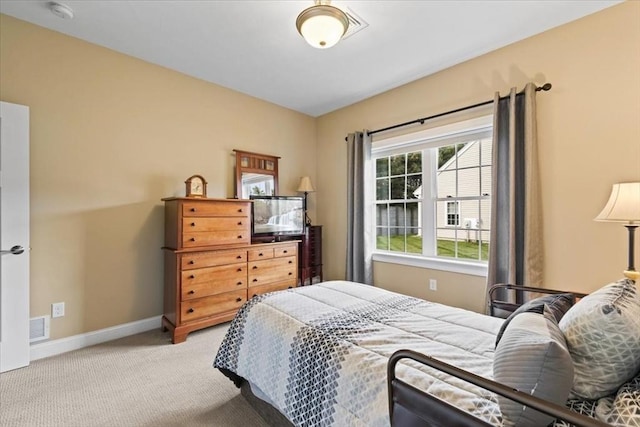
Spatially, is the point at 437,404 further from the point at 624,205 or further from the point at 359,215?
the point at 359,215

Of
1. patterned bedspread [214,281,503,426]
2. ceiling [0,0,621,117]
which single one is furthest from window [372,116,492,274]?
patterned bedspread [214,281,503,426]

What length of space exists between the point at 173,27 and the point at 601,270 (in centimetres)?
404

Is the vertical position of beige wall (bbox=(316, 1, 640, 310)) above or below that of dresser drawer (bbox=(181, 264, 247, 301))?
above

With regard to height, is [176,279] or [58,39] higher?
[58,39]

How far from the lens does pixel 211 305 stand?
297 centimetres

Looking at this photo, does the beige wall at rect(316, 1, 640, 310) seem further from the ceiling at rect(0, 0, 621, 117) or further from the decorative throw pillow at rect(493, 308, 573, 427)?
the decorative throw pillow at rect(493, 308, 573, 427)

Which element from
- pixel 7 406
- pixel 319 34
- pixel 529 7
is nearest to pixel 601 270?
pixel 529 7

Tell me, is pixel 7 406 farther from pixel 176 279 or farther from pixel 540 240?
pixel 540 240

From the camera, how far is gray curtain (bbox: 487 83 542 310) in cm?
254

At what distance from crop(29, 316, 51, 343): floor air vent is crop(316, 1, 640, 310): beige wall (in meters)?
3.89

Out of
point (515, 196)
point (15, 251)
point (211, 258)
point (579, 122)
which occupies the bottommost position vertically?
point (211, 258)

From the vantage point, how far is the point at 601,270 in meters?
2.29

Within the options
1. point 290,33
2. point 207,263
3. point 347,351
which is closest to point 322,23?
point 290,33

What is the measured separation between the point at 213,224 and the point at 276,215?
0.95 metres
